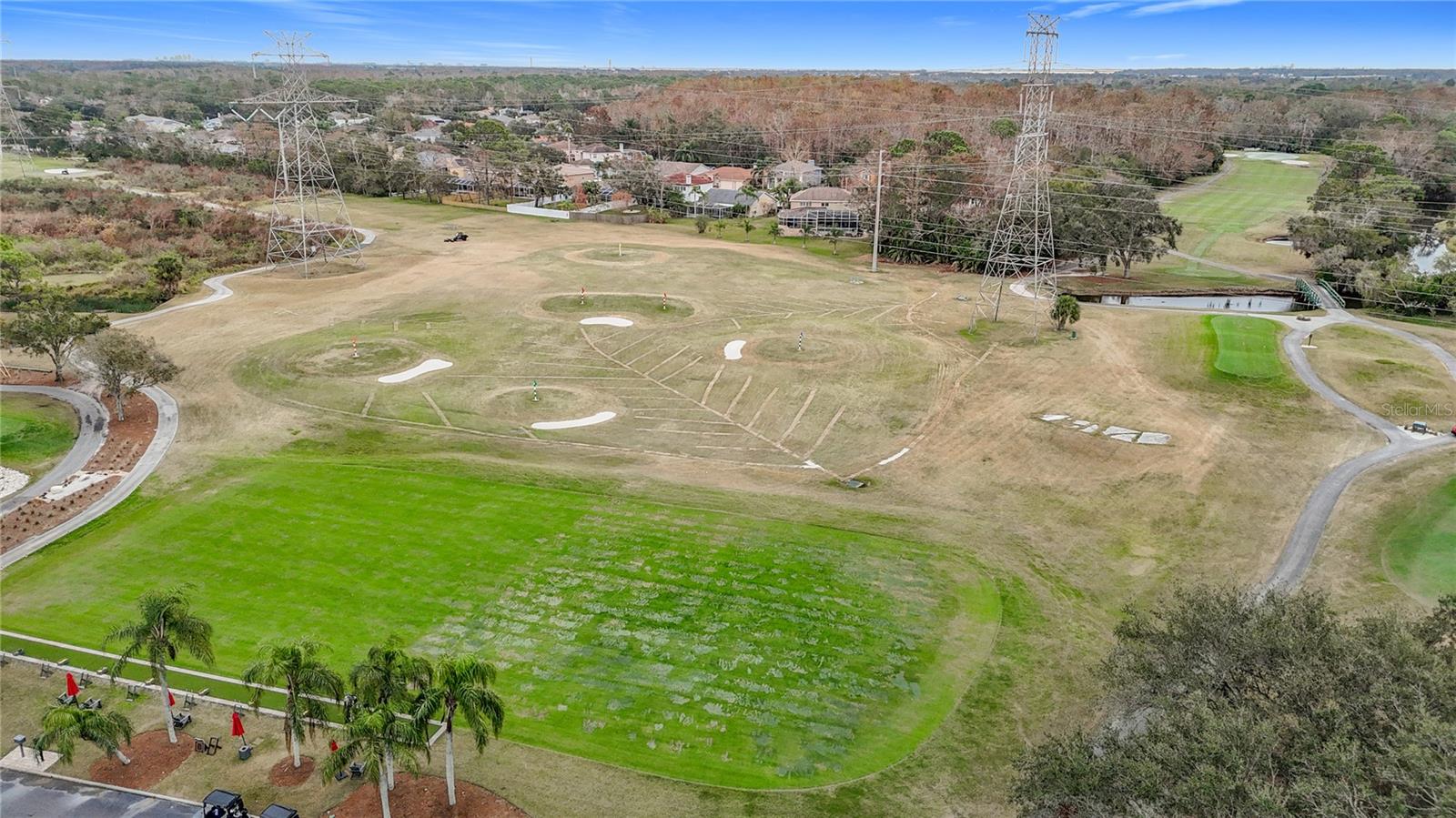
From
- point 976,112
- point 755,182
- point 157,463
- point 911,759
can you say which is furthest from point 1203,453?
point 976,112

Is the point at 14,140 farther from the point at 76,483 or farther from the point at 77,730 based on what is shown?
the point at 77,730

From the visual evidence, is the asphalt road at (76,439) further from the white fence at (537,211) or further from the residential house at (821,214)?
the residential house at (821,214)

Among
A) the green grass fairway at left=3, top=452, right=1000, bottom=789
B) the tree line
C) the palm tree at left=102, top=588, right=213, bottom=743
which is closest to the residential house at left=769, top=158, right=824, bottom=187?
the green grass fairway at left=3, top=452, right=1000, bottom=789

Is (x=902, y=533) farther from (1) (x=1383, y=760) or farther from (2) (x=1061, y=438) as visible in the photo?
(1) (x=1383, y=760)

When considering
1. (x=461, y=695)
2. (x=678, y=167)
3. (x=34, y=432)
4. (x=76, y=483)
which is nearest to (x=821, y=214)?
(x=678, y=167)

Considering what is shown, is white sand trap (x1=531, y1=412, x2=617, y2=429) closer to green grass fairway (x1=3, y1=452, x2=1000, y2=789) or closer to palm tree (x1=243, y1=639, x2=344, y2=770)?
green grass fairway (x1=3, y1=452, x2=1000, y2=789)

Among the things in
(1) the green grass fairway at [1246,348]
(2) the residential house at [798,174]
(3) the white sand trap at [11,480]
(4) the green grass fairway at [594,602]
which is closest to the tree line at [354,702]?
(4) the green grass fairway at [594,602]
